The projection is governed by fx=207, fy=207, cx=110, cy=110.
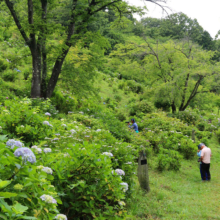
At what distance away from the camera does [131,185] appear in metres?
3.78

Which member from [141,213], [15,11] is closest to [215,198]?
[141,213]

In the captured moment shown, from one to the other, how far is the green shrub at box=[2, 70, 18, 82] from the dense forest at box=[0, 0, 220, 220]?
0.14 ft

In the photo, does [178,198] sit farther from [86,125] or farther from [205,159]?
[86,125]

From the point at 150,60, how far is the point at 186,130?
8119 mm

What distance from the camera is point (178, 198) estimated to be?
5.18 meters

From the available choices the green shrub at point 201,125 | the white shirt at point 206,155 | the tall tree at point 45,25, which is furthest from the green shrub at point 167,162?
the green shrub at point 201,125

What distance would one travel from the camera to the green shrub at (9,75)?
9336 millimetres

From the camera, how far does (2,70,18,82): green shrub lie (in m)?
9.34

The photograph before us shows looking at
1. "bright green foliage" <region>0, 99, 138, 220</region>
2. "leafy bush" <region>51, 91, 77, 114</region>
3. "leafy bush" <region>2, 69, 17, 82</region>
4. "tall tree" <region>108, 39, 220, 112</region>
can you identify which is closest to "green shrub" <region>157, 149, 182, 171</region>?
"bright green foliage" <region>0, 99, 138, 220</region>

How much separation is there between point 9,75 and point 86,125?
478 centimetres

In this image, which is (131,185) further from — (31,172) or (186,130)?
(186,130)

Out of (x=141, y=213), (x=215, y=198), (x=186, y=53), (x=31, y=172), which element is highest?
(x=186, y=53)

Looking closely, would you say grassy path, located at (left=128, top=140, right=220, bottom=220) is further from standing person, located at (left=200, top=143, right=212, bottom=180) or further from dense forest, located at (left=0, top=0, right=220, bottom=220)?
standing person, located at (left=200, top=143, right=212, bottom=180)

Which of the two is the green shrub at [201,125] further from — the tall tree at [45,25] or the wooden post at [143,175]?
the wooden post at [143,175]
